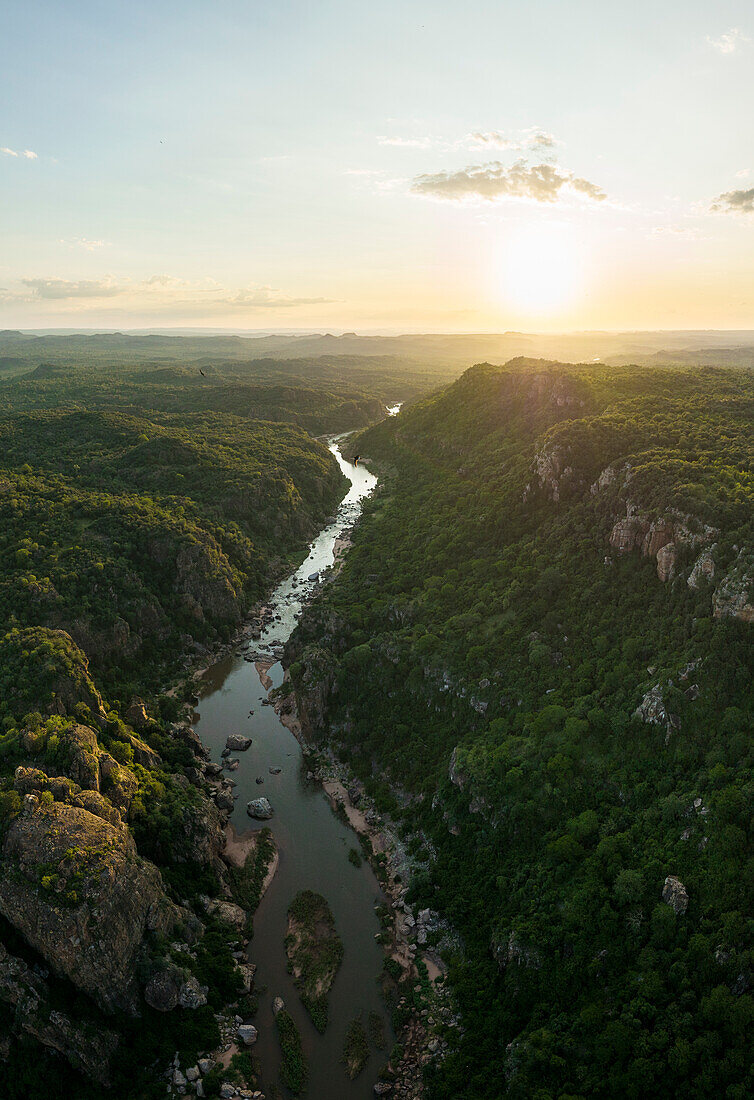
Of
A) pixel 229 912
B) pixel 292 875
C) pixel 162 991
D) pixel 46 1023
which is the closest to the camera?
pixel 46 1023

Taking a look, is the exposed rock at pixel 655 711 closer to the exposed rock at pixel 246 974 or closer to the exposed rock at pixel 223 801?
the exposed rock at pixel 246 974

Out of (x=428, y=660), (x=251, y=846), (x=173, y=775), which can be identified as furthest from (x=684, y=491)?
(x=173, y=775)

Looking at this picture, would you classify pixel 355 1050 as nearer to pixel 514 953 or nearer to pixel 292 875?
pixel 514 953

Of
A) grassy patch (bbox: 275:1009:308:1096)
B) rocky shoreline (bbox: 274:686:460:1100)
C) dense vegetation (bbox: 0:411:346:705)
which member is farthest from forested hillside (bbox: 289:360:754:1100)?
dense vegetation (bbox: 0:411:346:705)

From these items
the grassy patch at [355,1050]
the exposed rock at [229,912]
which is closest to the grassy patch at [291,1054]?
the grassy patch at [355,1050]

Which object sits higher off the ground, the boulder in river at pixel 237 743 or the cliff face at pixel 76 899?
the cliff face at pixel 76 899

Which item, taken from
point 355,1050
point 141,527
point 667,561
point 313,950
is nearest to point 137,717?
point 313,950

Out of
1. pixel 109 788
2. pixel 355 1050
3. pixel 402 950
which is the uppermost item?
pixel 109 788
